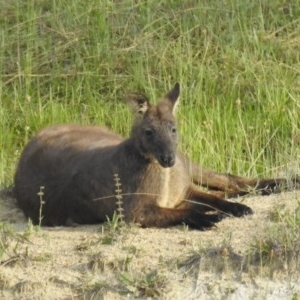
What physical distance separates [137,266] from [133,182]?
125 centimetres

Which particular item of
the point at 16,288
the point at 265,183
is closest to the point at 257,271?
the point at 16,288

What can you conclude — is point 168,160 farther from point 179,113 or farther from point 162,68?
point 162,68

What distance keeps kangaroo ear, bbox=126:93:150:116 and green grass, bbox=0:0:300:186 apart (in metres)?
1.67

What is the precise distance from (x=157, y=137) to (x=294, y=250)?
1583 millimetres

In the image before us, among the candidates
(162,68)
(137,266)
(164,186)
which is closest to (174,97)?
(164,186)

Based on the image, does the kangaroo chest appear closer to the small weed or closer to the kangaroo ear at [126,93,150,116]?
the kangaroo ear at [126,93,150,116]

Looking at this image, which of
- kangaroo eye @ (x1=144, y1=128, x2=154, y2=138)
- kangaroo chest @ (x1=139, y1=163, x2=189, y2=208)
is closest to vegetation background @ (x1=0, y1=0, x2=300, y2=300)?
kangaroo chest @ (x1=139, y1=163, x2=189, y2=208)

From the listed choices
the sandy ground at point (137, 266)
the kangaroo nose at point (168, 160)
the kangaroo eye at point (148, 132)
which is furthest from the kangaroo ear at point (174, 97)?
the sandy ground at point (137, 266)

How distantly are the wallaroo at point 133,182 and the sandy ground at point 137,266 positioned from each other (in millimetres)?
336

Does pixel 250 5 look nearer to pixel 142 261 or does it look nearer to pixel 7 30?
pixel 7 30

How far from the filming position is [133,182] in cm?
860

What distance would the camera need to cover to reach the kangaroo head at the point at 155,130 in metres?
8.44

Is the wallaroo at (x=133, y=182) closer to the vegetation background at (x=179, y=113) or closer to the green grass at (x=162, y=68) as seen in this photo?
the vegetation background at (x=179, y=113)

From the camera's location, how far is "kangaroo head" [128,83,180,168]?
27.7 feet
